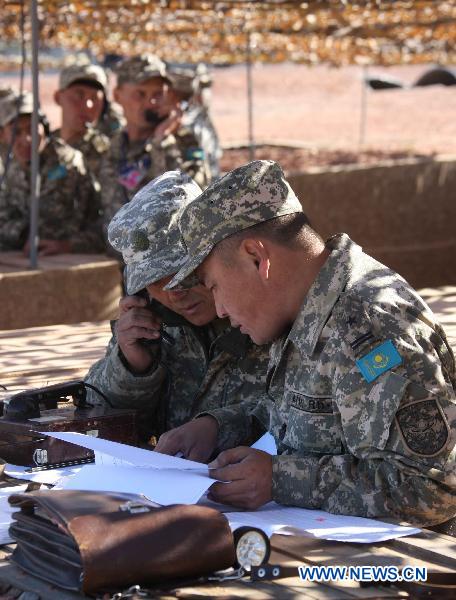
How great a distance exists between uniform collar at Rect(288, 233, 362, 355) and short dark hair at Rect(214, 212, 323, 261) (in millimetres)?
72

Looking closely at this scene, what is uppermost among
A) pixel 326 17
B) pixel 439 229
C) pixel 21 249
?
pixel 326 17

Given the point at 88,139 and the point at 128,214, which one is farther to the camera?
the point at 88,139

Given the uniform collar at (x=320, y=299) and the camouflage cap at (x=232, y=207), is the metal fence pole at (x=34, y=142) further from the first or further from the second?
the uniform collar at (x=320, y=299)

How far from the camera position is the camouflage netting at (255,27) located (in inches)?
410

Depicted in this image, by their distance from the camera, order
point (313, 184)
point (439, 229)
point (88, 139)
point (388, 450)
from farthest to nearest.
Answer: point (439, 229)
point (313, 184)
point (88, 139)
point (388, 450)

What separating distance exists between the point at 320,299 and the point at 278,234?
17 centimetres

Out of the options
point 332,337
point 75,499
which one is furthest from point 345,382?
point 75,499

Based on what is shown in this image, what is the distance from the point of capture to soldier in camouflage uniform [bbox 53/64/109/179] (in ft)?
28.9

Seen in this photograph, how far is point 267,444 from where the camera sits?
3086 millimetres

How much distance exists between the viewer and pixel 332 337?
2818mm

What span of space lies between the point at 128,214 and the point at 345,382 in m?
1.14

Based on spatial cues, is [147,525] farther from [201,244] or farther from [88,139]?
[88,139]

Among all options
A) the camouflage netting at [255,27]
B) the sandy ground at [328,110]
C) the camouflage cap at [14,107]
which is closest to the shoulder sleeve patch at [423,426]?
the camouflage cap at [14,107]

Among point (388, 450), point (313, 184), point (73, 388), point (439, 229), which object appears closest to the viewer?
point (388, 450)
